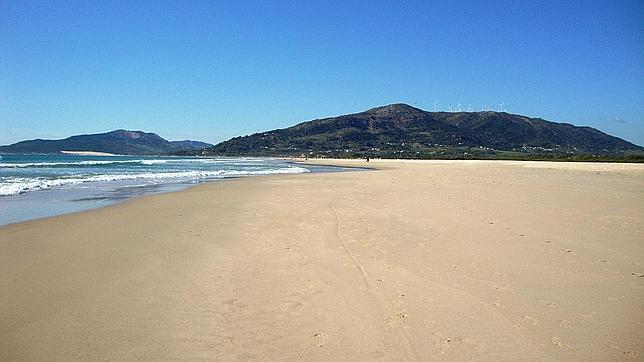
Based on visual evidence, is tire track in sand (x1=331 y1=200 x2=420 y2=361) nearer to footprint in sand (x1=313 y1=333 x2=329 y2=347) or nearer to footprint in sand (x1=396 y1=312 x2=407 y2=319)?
footprint in sand (x1=396 y1=312 x2=407 y2=319)

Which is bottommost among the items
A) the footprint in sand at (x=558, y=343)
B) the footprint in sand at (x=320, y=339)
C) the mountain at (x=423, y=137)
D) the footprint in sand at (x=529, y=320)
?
the footprint in sand at (x=320, y=339)

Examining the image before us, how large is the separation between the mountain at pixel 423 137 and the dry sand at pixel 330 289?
133 metres

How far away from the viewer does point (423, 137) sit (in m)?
167

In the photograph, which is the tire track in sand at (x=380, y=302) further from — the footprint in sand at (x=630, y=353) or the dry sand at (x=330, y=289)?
the footprint in sand at (x=630, y=353)

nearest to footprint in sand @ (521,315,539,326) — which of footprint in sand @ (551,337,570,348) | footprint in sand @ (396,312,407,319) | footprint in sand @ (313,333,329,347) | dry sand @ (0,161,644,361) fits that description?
dry sand @ (0,161,644,361)

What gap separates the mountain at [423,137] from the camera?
498ft

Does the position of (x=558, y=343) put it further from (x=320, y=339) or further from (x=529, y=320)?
(x=320, y=339)

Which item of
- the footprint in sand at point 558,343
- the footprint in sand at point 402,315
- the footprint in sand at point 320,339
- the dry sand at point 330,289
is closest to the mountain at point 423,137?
the dry sand at point 330,289

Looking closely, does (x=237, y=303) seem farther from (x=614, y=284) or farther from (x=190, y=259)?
(x=614, y=284)

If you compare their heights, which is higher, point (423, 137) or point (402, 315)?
point (423, 137)

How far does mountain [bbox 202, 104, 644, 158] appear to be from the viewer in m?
152

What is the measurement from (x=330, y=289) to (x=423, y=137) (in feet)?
554

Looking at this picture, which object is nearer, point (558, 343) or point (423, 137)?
point (558, 343)

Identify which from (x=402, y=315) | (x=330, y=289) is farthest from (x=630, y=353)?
(x=330, y=289)
